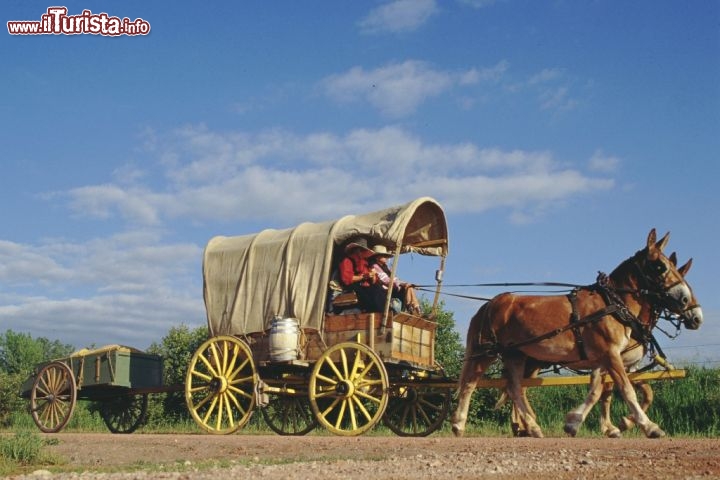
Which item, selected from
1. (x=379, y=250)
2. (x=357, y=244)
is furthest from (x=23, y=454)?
(x=379, y=250)

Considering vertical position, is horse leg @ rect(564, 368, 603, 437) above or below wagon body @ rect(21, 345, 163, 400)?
below

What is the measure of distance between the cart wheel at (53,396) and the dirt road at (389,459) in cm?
468

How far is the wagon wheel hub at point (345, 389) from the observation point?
12188 mm

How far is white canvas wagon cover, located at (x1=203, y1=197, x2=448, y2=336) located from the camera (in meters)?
13.1

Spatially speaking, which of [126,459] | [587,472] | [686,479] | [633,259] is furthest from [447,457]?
[633,259]

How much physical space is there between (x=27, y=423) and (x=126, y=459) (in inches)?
533

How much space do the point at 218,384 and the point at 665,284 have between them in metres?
6.88

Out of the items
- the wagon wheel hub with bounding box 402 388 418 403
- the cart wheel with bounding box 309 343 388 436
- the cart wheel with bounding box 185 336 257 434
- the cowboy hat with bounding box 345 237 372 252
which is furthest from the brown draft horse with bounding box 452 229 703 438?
the cart wheel with bounding box 185 336 257 434

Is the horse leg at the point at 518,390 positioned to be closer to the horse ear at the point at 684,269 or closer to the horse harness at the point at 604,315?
the horse harness at the point at 604,315

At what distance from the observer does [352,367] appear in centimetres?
1250

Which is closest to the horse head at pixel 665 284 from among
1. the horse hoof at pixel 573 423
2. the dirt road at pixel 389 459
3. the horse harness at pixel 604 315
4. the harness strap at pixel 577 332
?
the horse harness at pixel 604 315

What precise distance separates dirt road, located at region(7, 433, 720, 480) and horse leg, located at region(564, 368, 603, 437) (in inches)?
60.9

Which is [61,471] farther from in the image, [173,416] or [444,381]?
[173,416]

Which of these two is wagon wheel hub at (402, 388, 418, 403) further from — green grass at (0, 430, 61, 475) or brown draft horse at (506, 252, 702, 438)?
green grass at (0, 430, 61, 475)
